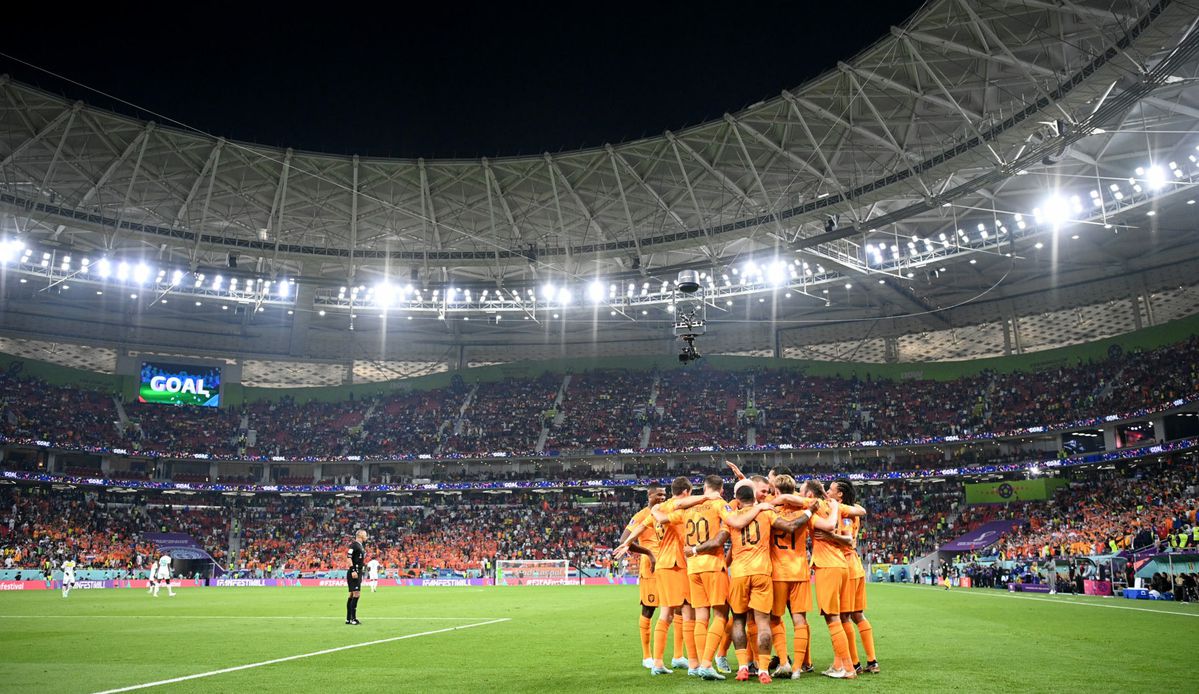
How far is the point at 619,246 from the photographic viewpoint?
48.9m

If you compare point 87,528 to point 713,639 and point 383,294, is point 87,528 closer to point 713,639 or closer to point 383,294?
point 383,294

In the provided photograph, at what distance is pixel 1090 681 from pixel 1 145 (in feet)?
159

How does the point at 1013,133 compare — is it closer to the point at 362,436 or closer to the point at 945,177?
the point at 945,177

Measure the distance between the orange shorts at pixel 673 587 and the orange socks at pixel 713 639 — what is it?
0.59 meters

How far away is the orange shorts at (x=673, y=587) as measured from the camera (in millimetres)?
10164

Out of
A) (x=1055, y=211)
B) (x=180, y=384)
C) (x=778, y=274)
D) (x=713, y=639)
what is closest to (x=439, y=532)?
(x=180, y=384)

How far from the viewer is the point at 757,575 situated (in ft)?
31.1

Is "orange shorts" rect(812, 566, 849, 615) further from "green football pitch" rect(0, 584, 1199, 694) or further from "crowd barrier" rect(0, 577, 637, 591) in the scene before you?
"crowd barrier" rect(0, 577, 637, 591)

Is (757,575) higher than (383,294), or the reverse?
(383,294)

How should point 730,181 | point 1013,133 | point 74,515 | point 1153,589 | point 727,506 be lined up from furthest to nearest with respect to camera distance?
point 74,515, point 730,181, point 1013,133, point 1153,589, point 727,506

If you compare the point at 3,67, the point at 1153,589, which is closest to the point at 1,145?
the point at 3,67

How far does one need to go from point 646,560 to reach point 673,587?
1080 millimetres

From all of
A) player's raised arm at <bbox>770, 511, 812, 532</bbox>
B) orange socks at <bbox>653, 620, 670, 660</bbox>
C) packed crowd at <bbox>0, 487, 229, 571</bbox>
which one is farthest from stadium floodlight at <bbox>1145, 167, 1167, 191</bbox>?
packed crowd at <bbox>0, 487, 229, 571</bbox>

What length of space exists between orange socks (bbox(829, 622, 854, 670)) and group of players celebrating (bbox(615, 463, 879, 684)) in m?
0.01
